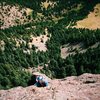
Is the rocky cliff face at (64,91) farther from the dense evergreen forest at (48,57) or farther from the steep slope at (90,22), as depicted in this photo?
the steep slope at (90,22)

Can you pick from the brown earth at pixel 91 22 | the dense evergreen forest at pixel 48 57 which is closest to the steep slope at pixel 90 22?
the brown earth at pixel 91 22

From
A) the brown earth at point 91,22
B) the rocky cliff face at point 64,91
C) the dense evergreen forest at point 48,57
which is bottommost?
the rocky cliff face at point 64,91

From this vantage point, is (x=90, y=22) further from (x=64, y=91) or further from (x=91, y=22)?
(x=64, y=91)

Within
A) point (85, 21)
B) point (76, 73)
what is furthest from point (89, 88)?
point (85, 21)

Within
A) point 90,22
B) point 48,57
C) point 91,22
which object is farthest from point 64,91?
point 91,22

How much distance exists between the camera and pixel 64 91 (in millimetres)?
40656

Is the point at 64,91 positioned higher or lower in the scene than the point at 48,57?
lower

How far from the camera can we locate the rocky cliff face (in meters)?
38.3

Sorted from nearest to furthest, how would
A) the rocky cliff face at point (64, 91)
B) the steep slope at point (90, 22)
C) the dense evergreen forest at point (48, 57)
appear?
the rocky cliff face at point (64, 91) < the dense evergreen forest at point (48, 57) < the steep slope at point (90, 22)

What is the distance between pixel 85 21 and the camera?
191 meters

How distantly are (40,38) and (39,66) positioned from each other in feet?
115

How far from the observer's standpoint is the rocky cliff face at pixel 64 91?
3830cm

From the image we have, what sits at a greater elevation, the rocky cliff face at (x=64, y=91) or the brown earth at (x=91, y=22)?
the brown earth at (x=91, y=22)

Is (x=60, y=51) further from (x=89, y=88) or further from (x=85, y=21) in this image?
(x=89, y=88)
